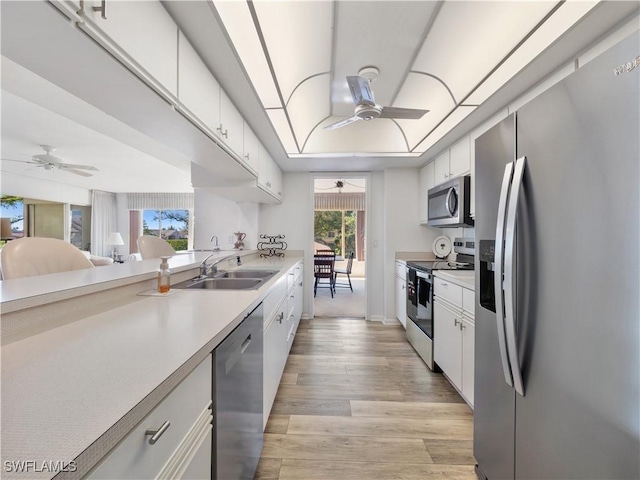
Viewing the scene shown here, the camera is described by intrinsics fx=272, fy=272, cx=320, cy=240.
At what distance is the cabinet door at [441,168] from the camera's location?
286cm

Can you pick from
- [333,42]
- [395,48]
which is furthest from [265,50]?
[395,48]

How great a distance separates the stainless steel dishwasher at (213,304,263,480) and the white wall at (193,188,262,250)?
8.31 ft

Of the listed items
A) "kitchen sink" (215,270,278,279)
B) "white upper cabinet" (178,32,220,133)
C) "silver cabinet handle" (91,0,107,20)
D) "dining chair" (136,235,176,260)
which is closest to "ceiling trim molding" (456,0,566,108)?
"white upper cabinet" (178,32,220,133)

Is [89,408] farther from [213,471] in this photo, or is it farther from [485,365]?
[485,365]

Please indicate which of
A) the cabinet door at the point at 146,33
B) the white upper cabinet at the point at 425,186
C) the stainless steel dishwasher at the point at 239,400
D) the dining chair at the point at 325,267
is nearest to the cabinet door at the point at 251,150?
the cabinet door at the point at 146,33

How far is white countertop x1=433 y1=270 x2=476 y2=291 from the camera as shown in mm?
1807

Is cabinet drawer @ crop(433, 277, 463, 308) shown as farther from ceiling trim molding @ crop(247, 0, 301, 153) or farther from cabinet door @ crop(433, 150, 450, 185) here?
ceiling trim molding @ crop(247, 0, 301, 153)

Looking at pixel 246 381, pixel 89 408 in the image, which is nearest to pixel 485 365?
pixel 246 381

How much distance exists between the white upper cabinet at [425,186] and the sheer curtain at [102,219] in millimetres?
8354

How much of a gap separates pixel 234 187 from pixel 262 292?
1.60 metres

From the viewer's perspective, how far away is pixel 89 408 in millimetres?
456

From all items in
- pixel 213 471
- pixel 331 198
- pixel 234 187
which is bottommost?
pixel 213 471

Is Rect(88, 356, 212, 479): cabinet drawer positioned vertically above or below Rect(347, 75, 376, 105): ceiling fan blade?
below

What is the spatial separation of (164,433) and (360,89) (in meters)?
1.93
